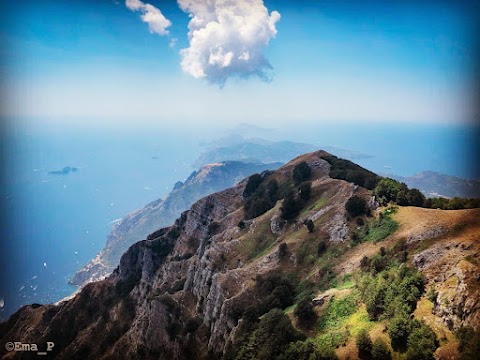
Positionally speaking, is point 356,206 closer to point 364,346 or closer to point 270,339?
point 270,339

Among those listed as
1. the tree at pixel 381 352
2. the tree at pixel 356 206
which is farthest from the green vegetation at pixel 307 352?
the tree at pixel 356 206

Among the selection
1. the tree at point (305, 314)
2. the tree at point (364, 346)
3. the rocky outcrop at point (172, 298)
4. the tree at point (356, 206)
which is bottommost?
the rocky outcrop at point (172, 298)

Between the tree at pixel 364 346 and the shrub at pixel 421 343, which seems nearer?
the shrub at pixel 421 343

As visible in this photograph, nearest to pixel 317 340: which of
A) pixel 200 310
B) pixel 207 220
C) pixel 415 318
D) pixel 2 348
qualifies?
pixel 415 318

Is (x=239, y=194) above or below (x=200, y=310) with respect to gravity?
above

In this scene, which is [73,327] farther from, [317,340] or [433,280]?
[433,280]

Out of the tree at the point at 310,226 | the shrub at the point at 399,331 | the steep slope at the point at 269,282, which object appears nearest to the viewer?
the shrub at the point at 399,331

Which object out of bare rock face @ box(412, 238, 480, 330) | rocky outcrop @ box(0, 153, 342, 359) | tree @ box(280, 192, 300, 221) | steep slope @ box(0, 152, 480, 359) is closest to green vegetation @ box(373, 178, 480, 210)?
steep slope @ box(0, 152, 480, 359)

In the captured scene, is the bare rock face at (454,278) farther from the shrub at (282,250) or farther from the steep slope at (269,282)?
the shrub at (282,250)
